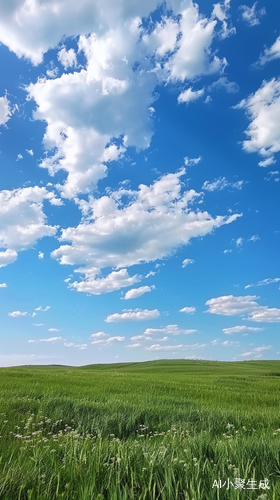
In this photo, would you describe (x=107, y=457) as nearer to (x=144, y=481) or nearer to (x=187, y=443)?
(x=144, y=481)

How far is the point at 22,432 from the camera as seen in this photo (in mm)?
6094

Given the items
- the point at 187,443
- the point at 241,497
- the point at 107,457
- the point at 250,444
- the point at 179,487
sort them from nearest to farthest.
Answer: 1. the point at 241,497
2. the point at 179,487
3. the point at 107,457
4. the point at 250,444
5. the point at 187,443

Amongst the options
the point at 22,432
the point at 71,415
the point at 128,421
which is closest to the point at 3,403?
the point at 71,415

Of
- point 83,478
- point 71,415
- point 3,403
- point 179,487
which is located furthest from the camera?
point 3,403

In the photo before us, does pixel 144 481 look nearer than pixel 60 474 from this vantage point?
Yes

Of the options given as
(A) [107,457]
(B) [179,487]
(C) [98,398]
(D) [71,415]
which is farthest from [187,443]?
(C) [98,398]

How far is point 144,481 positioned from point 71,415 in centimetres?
574

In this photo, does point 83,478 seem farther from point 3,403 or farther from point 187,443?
point 3,403

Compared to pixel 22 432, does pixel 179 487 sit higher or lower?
higher

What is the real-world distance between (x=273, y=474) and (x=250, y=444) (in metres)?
0.77

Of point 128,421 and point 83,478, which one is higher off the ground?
point 83,478

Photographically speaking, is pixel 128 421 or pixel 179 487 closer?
pixel 179 487

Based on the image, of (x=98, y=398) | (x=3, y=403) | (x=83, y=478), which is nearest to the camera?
(x=83, y=478)

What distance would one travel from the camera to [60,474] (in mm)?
2859
